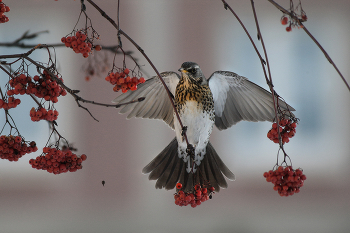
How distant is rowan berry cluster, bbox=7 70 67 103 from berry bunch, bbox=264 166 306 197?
0.38 metres

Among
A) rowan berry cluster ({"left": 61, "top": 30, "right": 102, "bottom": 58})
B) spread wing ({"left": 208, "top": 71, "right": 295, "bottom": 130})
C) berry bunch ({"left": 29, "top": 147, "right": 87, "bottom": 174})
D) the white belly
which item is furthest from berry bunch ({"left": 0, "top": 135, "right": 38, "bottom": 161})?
spread wing ({"left": 208, "top": 71, "right": 295, "bottom": 130})

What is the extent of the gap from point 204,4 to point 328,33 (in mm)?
949

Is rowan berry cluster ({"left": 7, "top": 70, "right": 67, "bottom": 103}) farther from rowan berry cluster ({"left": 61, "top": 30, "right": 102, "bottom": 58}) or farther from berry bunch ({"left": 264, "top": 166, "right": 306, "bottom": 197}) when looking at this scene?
berry bunch ({"left": 264, "top": 166, "right": 306, "bottom": 197})

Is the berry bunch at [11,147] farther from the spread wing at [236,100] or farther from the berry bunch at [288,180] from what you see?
the spread wing at [236,100]

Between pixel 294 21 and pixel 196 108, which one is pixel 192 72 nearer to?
pixel 196 108

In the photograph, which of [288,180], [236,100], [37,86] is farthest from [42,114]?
[236,100]

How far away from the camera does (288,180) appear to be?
1.89ft

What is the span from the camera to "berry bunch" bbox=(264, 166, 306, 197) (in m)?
0.57

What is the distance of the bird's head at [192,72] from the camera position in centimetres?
97

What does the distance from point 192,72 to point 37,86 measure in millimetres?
525

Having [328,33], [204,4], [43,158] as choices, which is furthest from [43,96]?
[328,33]

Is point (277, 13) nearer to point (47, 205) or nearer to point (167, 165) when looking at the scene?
point (167, 165)

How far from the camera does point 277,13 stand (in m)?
2.49

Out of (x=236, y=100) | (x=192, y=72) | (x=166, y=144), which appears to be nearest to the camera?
(x=192, y=72)
